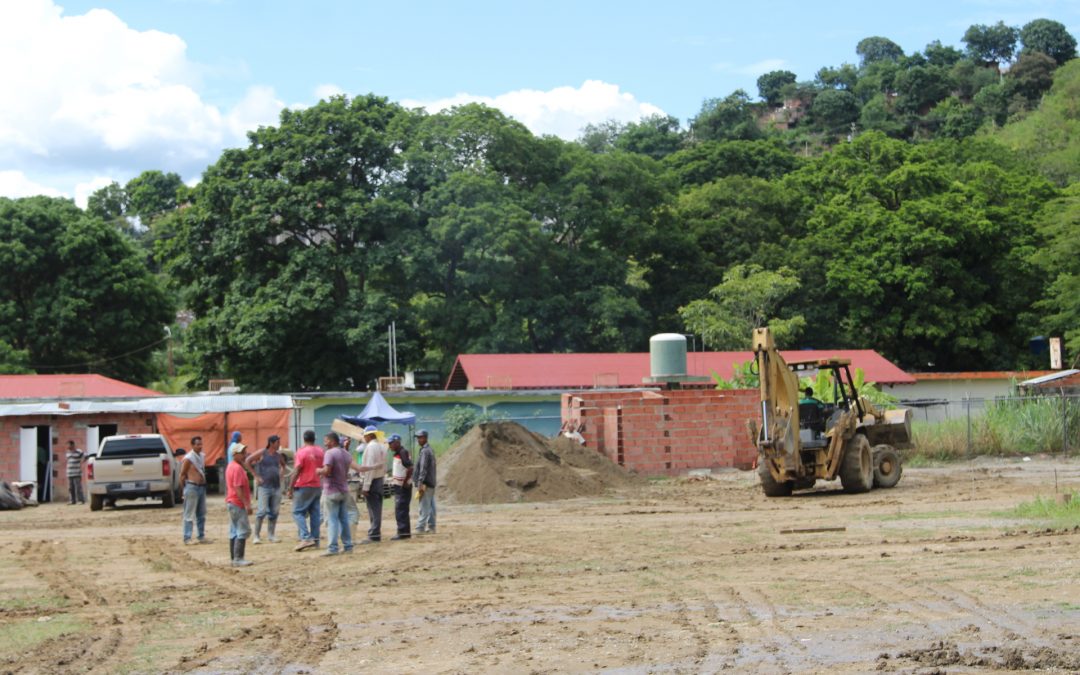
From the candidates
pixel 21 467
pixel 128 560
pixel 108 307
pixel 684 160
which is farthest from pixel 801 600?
pixel 684 160

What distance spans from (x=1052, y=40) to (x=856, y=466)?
15139 cm

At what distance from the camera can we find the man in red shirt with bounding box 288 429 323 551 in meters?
18.4

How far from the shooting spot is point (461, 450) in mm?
29688

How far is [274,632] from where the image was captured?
11.6m

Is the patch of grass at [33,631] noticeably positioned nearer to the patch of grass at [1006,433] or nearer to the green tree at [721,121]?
the patch of grass at [1006,433]

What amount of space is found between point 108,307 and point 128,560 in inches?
1641

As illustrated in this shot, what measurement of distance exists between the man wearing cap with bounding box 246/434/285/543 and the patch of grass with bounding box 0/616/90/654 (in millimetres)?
7087

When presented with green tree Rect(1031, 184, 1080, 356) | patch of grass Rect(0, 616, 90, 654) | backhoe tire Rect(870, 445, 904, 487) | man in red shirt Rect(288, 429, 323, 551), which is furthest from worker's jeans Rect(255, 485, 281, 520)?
green tree Rect(1031, 184, 1080, 356)

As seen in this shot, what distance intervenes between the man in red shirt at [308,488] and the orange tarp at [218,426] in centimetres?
1746

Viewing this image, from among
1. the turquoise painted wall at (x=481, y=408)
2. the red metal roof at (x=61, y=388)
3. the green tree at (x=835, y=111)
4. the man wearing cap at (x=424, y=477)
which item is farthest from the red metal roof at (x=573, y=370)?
the green tree at (x=835, y=111)

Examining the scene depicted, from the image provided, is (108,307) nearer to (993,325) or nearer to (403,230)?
(403,230)

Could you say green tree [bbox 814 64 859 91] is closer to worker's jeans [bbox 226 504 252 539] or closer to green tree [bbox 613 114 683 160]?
green tree [bbox 613 114 683 160]

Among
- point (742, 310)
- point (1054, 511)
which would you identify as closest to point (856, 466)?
point (1054, 511)

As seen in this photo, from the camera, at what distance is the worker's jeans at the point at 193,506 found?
2080 cm
